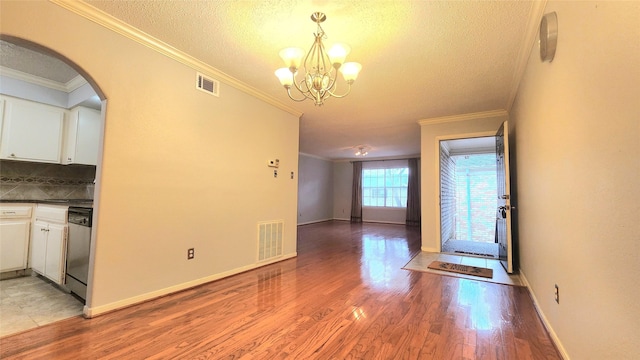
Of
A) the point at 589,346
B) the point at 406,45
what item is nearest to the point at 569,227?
the point at 589,346

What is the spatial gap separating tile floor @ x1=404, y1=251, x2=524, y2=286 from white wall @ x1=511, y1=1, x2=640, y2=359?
42.2 inches

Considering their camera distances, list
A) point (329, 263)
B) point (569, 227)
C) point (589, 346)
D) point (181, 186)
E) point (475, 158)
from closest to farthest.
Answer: point (589, 346), point (569, 227), point (181, 186), point (329, 263), point (475, 158)

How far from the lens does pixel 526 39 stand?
2.27m

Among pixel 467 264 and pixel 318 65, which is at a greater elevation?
pixel 318 65

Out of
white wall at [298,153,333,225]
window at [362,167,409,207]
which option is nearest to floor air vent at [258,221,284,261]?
white wall at [298,153,333,225]

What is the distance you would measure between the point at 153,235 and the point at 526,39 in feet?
12.1

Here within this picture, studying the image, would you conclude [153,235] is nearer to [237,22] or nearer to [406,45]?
[237,22]

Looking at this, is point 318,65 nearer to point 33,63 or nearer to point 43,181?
point 33,63

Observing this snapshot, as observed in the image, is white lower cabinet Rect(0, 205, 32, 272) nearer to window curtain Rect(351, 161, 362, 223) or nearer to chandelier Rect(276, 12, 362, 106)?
chandelier Rect(276, 12, 362, 106)

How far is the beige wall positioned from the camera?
6.73 ft

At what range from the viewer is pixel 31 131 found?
3117mm

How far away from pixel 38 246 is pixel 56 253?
0.55 metres

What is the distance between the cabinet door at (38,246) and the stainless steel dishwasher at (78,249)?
59cm

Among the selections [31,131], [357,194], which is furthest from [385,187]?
[31,131]
